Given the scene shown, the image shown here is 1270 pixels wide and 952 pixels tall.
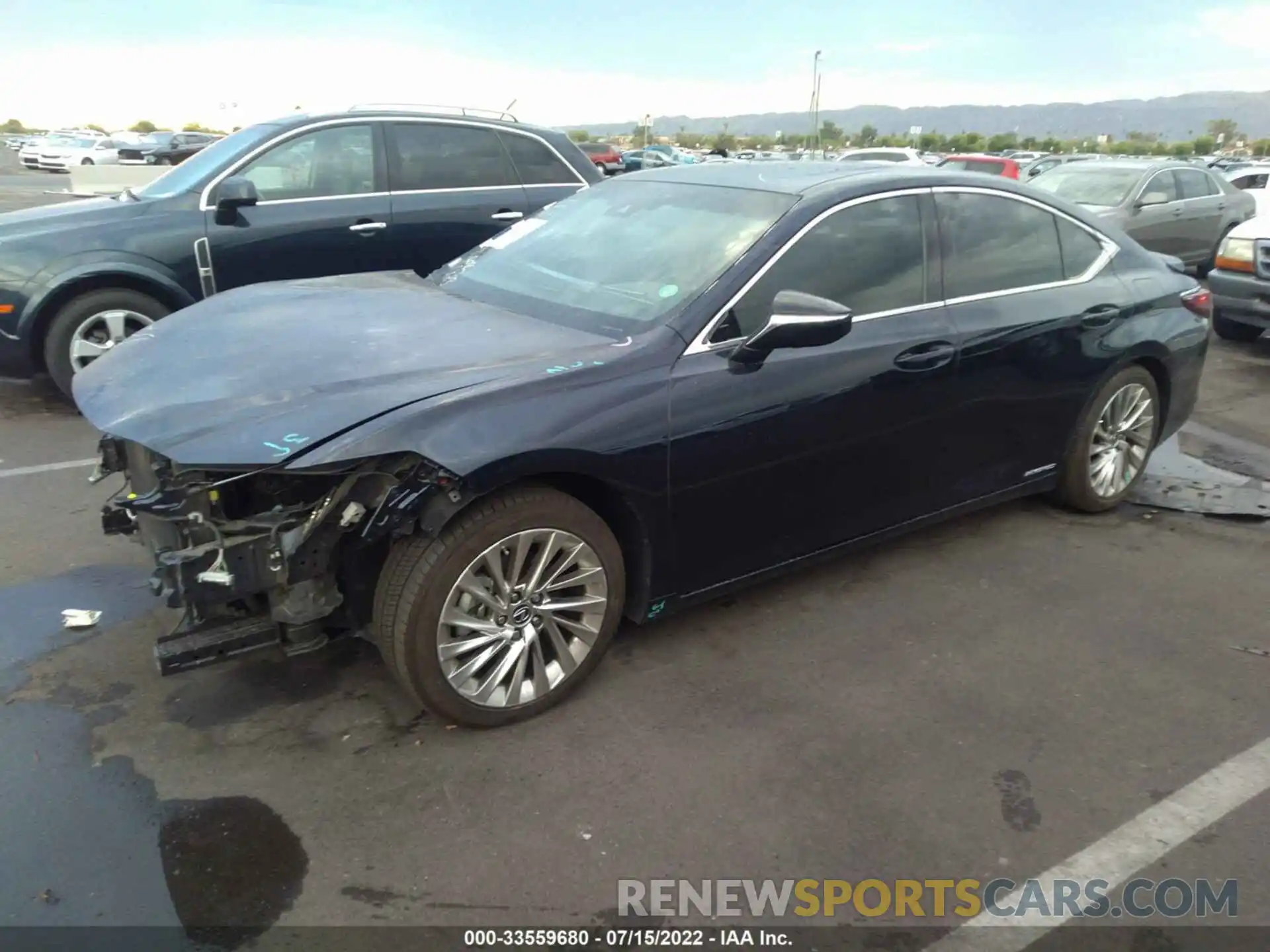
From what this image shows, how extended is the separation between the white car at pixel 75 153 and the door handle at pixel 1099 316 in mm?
35154

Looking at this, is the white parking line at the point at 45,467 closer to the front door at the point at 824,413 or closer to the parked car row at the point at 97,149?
the front door at the point at 824,413

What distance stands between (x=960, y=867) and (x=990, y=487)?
213 centimetres

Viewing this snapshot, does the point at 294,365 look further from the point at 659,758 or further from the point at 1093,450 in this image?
the point at 1093,450

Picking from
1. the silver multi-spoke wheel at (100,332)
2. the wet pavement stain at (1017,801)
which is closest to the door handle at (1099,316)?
the wet pavement stain at (1017,801)

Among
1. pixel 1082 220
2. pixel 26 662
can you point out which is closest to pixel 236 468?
pixel 26 662

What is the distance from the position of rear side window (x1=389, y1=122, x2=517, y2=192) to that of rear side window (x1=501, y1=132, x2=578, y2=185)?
89 mm

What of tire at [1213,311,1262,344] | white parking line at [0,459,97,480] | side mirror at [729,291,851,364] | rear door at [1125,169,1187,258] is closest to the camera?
side mirror at [729,291,851,364]

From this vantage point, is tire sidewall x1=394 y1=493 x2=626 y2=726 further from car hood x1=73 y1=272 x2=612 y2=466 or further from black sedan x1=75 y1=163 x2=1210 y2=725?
car hood x1=73 y1=272 x2=612 y2=466

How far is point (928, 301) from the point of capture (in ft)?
12.7

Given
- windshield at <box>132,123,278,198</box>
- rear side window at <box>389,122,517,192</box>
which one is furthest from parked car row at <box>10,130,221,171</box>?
rear side window at <box>389,122,517,192</box>

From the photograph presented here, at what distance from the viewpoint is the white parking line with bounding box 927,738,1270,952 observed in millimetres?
2391

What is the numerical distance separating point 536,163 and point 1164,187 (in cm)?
857

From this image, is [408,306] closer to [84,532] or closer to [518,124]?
[84,532]

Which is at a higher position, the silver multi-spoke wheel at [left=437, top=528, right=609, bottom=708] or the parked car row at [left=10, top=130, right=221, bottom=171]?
the parked car row at [left=10, top=130, right=221, bottom=171]
